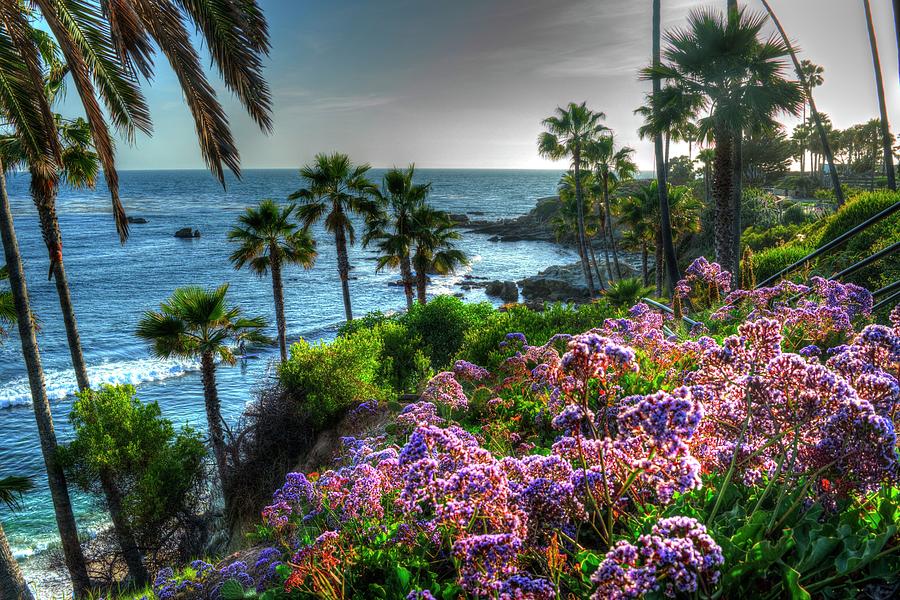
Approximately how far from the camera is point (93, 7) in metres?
5.40

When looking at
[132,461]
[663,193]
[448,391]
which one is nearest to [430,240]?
[663,193]

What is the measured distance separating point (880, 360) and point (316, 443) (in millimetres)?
12198

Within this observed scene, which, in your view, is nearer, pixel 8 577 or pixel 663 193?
pixel 8 577

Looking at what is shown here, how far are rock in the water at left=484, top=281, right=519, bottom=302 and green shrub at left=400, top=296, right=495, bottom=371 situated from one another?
87.0 ft

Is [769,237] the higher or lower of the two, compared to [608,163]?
lower

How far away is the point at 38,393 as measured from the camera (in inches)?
402

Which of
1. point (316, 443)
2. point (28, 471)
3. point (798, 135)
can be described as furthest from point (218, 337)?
point (798, 135)

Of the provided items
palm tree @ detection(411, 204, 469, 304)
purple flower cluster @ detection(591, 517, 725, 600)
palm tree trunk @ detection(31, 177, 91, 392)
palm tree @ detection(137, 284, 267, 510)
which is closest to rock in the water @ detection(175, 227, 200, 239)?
palm tree @ detection(411, 204, 469, 304)

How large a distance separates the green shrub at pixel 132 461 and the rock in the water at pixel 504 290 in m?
32.4

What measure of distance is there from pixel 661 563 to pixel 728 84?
1707cm

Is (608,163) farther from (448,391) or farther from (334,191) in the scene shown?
(448,391)

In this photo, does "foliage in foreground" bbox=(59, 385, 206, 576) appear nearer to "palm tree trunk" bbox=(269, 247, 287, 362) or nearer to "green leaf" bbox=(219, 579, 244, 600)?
"palm tree trunk" bbox=(269, 247, 287, 362)

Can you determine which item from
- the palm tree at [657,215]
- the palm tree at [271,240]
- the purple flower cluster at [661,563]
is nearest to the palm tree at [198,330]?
the palm tree at [271,240]

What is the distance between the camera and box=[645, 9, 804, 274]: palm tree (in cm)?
1432
